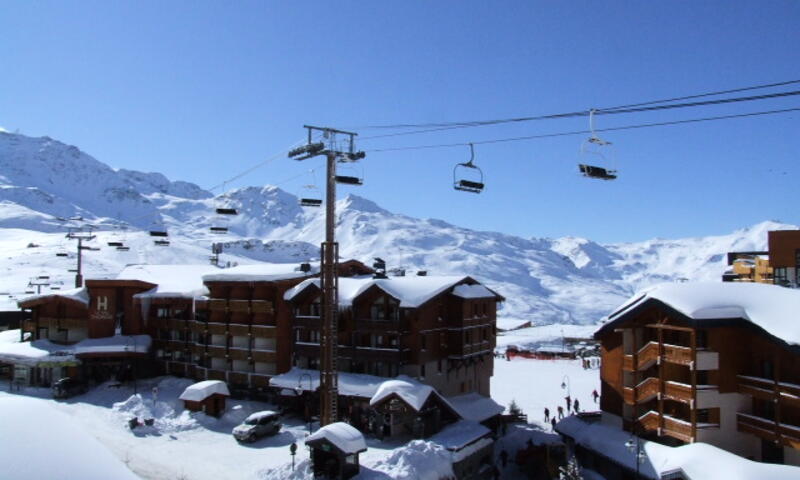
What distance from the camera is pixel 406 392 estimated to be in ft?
123

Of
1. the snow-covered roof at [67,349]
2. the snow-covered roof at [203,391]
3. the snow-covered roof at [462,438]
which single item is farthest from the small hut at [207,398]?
the snow-covered roof at [462,438]

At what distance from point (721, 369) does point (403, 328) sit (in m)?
19.7

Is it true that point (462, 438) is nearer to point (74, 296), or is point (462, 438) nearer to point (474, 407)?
point (474, 407)

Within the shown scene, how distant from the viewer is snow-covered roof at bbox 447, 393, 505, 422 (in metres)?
42.4

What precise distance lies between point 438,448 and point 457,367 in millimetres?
12140

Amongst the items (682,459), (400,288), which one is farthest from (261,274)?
(682,459)

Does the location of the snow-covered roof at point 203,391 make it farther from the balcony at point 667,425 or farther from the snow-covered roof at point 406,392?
the balcony at point 667,425

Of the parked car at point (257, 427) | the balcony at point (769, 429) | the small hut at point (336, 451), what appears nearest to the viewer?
the balcony at point (769, 429)

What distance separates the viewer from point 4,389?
54219 mm

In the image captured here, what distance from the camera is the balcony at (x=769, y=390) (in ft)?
94.2

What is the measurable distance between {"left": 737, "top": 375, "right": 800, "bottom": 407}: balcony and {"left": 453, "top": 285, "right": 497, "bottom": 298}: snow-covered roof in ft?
62.3

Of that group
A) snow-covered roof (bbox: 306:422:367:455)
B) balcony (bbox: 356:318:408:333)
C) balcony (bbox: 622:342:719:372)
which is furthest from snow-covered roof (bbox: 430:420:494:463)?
balcony (bbox: 622:342:719:372)

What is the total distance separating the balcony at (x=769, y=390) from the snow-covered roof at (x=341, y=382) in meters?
21.7

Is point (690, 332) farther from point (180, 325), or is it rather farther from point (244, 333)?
point (180, 325)
